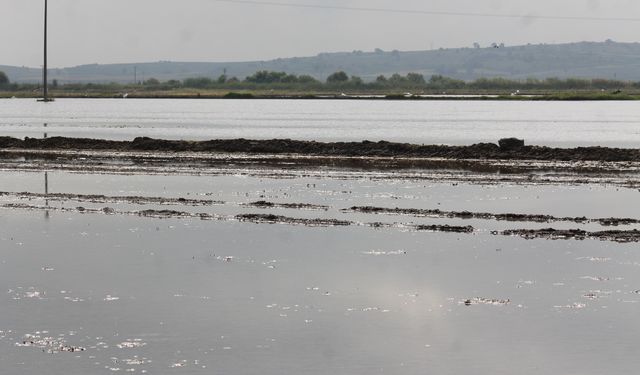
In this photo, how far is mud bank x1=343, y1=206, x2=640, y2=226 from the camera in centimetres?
2756

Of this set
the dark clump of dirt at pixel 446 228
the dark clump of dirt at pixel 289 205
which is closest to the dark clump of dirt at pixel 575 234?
the dark clump of dirt at pixel 446 228

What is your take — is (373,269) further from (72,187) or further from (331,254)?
(72,187)

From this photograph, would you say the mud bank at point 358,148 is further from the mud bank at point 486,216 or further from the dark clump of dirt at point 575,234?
the dark clump of dirt at point 575,234

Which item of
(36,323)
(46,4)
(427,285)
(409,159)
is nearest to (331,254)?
(427,285)

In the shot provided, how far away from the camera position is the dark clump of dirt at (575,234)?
25219 mm

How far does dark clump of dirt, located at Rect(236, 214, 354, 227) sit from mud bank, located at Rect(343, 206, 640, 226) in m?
2.04

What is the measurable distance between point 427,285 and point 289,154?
28.9m

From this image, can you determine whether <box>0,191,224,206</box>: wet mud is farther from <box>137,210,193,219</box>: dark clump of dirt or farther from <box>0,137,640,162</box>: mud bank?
<box>0,137,640,162</box>: mud bank

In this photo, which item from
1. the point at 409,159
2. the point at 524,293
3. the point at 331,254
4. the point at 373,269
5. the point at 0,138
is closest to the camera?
the point at 524,293

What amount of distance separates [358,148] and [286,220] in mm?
21509

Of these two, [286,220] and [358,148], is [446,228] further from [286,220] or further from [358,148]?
[358,148]

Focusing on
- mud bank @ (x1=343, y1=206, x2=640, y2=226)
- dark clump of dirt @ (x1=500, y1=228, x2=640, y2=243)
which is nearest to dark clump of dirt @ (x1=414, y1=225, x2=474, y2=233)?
dark clump of dirt @ (x1=500, y1=228, x2=640, y2=243)

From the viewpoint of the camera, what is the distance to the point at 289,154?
160ft

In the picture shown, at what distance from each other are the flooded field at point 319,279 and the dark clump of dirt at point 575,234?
0.22ft
